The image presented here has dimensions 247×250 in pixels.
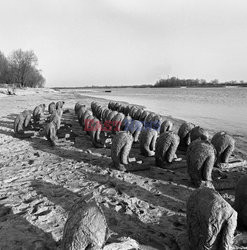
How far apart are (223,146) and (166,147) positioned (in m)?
1.72

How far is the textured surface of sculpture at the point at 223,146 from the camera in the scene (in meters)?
7.63

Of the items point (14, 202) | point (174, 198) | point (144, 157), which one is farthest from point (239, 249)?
point (144, 157)

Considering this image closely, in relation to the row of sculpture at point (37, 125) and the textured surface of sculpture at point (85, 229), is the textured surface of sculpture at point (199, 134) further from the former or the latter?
the textured surface of sculpture at point (85, 229)

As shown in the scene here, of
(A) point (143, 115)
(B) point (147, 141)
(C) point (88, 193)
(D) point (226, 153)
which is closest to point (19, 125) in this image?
(B) point (147, 141)

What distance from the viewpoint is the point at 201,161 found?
6020 mm

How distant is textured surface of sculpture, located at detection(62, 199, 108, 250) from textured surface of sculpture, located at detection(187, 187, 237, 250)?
1.24 metres

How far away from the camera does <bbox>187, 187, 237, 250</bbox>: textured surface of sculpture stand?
3.46 meters

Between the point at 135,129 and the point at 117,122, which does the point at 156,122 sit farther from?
the point at 135,129

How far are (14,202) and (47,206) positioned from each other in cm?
69

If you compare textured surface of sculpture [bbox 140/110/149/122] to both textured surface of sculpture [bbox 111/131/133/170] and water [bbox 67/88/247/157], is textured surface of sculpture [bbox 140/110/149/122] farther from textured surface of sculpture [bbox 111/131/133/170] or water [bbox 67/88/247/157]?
textured surface of sculpture [bbox 111/131/133/170]

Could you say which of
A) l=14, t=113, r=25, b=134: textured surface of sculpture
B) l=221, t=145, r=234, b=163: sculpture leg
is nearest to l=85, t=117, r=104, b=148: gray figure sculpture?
l=14, t=113, r=25, b=134: textured surface of sculpture

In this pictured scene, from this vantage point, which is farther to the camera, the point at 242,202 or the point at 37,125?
the point at 37,125

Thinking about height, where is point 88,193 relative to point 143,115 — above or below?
below

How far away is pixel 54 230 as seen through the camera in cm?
425
